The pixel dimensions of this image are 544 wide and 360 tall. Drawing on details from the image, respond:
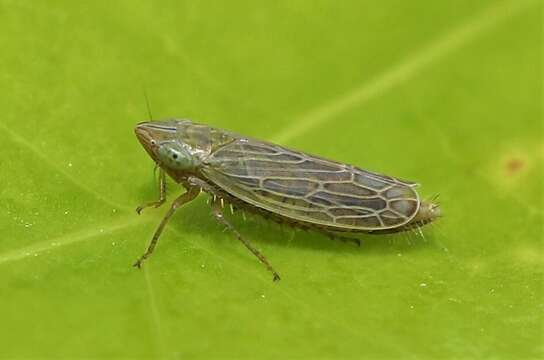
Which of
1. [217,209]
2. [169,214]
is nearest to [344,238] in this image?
[217,209]

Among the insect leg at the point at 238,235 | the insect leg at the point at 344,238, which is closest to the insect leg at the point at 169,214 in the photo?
the insect leg at the point at 238,235

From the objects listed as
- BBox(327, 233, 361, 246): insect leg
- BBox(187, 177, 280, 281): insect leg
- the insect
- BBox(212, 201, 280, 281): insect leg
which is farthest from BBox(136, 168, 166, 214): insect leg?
BBox(327, 233, 361, 246): insect leg

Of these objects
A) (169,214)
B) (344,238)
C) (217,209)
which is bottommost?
(169,214)

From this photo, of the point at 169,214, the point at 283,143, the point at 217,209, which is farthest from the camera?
the point at 283,143

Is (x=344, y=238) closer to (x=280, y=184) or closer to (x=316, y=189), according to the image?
(x=316, y=189)

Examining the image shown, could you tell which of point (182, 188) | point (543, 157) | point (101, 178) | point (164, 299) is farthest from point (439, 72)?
point (164, 299)

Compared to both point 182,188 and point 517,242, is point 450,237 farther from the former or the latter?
point 182,188
